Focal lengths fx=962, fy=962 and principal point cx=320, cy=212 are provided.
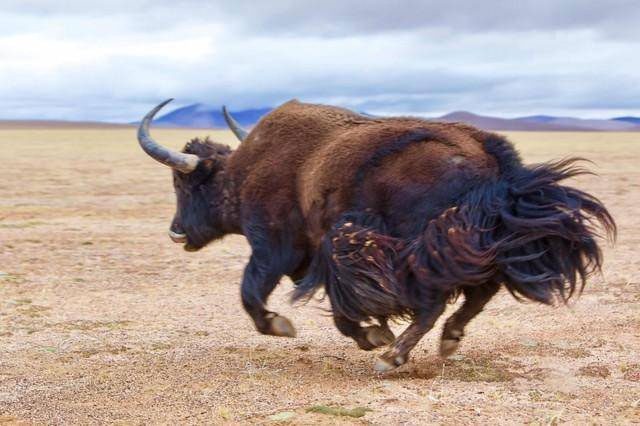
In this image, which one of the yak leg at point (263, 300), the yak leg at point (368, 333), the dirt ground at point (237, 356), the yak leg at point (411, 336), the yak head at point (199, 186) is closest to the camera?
the dirt ground at point (237, 356)

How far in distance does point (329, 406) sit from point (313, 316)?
109 inches

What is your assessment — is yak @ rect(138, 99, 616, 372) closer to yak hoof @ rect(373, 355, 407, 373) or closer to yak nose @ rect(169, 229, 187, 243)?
yak hoof @ rect(373, 355, 407, 373)

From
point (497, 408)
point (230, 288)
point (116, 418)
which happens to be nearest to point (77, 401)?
point (116, 418)

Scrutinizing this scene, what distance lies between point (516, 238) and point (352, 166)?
1005mm

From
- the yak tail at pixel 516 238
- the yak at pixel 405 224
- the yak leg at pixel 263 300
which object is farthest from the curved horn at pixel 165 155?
the yak tail at pixel 516 238

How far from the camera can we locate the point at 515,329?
6602mm

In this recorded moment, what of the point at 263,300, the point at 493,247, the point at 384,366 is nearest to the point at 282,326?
the point at 263,300

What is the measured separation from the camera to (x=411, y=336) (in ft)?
16.5

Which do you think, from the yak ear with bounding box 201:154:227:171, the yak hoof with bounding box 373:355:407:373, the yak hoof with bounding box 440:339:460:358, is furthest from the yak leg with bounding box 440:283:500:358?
the yak ear with bounding box 201:154:227:171

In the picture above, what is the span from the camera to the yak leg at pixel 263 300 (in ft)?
A: 18.6

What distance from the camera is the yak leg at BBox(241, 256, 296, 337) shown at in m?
Answer: 5.68

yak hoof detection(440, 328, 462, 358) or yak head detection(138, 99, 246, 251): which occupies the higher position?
yak head detection(138, 99, 246, 251)

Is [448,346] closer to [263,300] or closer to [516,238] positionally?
[516,238]

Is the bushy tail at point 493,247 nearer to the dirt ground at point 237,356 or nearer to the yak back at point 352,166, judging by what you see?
the yak back at point 352,166
